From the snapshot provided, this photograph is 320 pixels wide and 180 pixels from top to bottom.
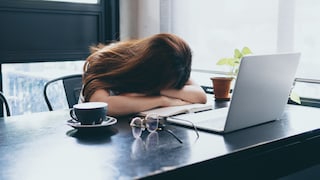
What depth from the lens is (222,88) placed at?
1.99 meters

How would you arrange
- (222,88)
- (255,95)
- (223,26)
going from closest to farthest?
(255,95) → (222,88) → (223,26)

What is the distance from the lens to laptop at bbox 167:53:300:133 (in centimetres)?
125

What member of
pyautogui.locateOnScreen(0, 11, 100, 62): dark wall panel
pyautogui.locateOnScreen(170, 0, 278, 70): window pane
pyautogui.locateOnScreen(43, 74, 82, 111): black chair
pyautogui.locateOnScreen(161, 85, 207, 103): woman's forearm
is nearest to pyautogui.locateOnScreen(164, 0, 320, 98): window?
pyautogui.locateOnScreen(170, 0, 278, 70): window pane

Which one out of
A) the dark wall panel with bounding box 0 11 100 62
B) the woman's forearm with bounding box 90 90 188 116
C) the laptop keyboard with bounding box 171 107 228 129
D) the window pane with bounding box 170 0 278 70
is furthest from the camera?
the dark wall panel with bounding box 0 11 100 62

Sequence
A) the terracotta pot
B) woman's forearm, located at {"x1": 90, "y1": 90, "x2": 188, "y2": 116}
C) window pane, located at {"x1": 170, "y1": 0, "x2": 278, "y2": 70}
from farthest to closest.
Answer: window pane, located at {"x1": 170, "y1": 0, "x2": 278, "y2": 70}, the terracotta pot, woman's forearm, located at {"x1": 90, "y1": 90, "x2": 188, "y2": 116}

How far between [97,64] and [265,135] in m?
0.69

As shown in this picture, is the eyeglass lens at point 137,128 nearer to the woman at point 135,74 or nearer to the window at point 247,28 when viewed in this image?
the woman at point 135,74

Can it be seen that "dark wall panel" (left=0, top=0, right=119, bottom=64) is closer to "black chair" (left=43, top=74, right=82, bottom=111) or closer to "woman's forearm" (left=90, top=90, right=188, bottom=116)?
"black chair" (left=43, top=74, right=82, bottom=111)

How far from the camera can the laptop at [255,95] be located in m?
1.25

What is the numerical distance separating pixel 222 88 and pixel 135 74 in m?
0.55

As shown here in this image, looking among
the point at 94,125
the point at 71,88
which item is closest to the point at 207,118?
the point at 94,125

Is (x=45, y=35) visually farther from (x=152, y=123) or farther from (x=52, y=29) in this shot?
(x=152, y=123)

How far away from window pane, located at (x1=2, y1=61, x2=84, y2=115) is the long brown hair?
119cm

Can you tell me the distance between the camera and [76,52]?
9.61 ft
